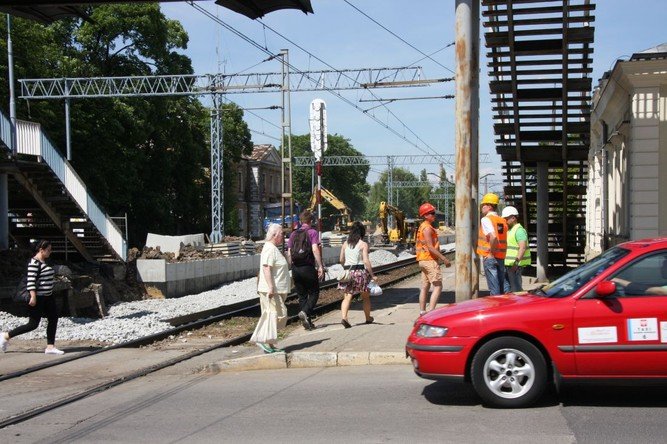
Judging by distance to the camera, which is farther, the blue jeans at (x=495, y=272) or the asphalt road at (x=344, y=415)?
the blue jeans at (x=495, y=272)

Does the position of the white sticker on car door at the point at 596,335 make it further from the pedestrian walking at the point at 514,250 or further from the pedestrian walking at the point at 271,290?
the pedestrian walking at the point at 514,250

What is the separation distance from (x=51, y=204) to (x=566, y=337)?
17.8 metres

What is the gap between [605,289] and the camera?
659cm

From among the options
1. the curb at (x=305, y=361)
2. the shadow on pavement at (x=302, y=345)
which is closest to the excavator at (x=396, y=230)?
the shadow on pavement at (x=302, y=345)

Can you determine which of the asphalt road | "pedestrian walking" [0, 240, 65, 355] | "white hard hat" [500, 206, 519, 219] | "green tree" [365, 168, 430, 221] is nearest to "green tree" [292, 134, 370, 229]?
"green tree" [365, 168, 430, 221]

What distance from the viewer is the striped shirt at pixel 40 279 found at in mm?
11367

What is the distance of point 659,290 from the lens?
678 centimetres

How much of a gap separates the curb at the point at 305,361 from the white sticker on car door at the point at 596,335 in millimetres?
2983

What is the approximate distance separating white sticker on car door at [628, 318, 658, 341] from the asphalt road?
2.16 feet

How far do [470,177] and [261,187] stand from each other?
247 ft

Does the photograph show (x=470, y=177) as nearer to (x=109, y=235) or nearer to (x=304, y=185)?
(x=109, y=235)

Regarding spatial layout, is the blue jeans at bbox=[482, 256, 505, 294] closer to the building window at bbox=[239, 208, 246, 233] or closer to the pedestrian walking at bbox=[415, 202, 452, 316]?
the pedestrian walking at bbox=[415, 202, 452, 316]

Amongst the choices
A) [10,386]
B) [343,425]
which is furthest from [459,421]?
[10,386]

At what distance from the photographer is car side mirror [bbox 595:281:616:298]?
6.58m
